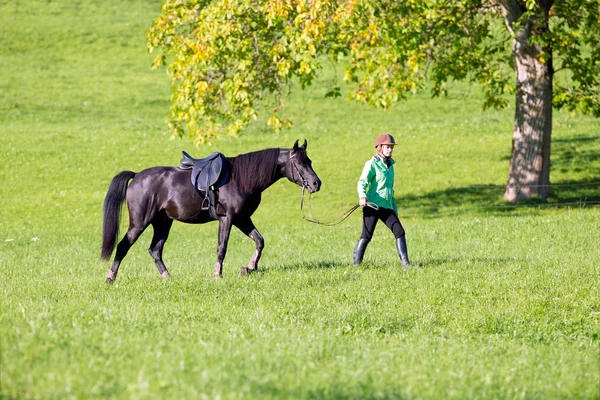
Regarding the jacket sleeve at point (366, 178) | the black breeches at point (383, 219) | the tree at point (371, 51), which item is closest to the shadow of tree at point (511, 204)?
the tree at point (371, 51)

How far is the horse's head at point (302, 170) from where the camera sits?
37.4 feet

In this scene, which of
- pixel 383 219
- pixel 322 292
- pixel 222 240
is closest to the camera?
pixel 322 292

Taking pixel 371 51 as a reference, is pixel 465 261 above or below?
below

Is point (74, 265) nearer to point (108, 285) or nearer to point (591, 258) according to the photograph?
point (108, 285)

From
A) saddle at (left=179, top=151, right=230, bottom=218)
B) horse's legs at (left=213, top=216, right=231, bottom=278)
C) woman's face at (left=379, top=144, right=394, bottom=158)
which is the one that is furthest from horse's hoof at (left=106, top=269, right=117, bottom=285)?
woman's face at (left=379, top=144, right=394, bottom=158)

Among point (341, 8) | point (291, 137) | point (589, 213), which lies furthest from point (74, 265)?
point (291, 137)

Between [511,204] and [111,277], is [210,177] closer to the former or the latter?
[111,277]

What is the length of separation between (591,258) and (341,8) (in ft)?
26.0

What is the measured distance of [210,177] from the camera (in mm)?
11695

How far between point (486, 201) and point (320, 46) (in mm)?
7301

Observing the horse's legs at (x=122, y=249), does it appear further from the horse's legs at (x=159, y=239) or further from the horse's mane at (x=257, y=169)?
the horse's mane at (x=257, y=169)

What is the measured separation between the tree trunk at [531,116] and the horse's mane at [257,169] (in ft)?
36.6

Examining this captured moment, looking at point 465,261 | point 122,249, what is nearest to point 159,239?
point 122,249

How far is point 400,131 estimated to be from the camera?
3669 centimetres
